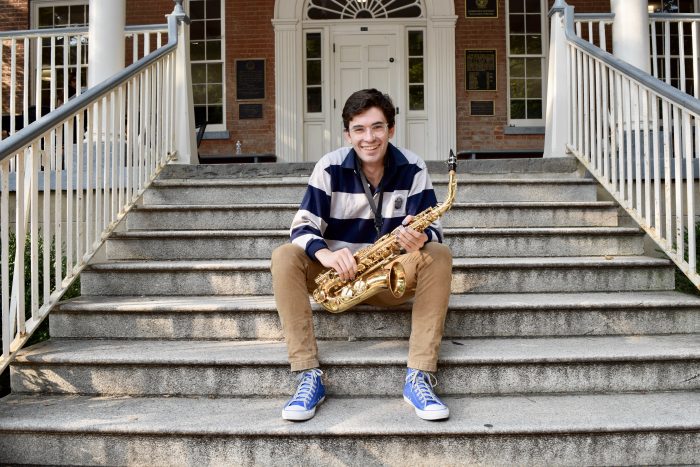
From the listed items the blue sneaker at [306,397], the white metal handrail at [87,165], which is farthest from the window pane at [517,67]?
the blue sneaker at [306,397]

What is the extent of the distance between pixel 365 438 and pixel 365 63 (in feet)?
→ 22.9

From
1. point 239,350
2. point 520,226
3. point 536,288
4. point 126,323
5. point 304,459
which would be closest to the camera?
point 304,459

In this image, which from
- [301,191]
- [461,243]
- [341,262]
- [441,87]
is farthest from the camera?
[441,87]

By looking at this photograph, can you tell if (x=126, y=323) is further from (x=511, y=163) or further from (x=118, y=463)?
(x=511, y=163)

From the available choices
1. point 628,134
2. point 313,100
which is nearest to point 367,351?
point 628,134

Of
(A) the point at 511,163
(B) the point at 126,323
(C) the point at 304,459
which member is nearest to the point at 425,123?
(A) the point at 511,163

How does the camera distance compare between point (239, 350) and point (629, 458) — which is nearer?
point (629, 458)

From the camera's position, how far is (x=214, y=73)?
8750 millimetres

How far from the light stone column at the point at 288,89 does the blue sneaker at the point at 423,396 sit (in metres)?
6.15

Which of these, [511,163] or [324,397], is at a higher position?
[511,163]

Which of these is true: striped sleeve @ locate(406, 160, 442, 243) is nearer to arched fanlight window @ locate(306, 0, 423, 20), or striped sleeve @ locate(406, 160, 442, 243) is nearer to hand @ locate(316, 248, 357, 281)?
hand @ locate(316, 248, 357, 281)

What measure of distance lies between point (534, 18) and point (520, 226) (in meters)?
5.57

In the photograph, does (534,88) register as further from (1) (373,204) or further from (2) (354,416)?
(2) (354,416)

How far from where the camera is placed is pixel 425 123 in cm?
862
